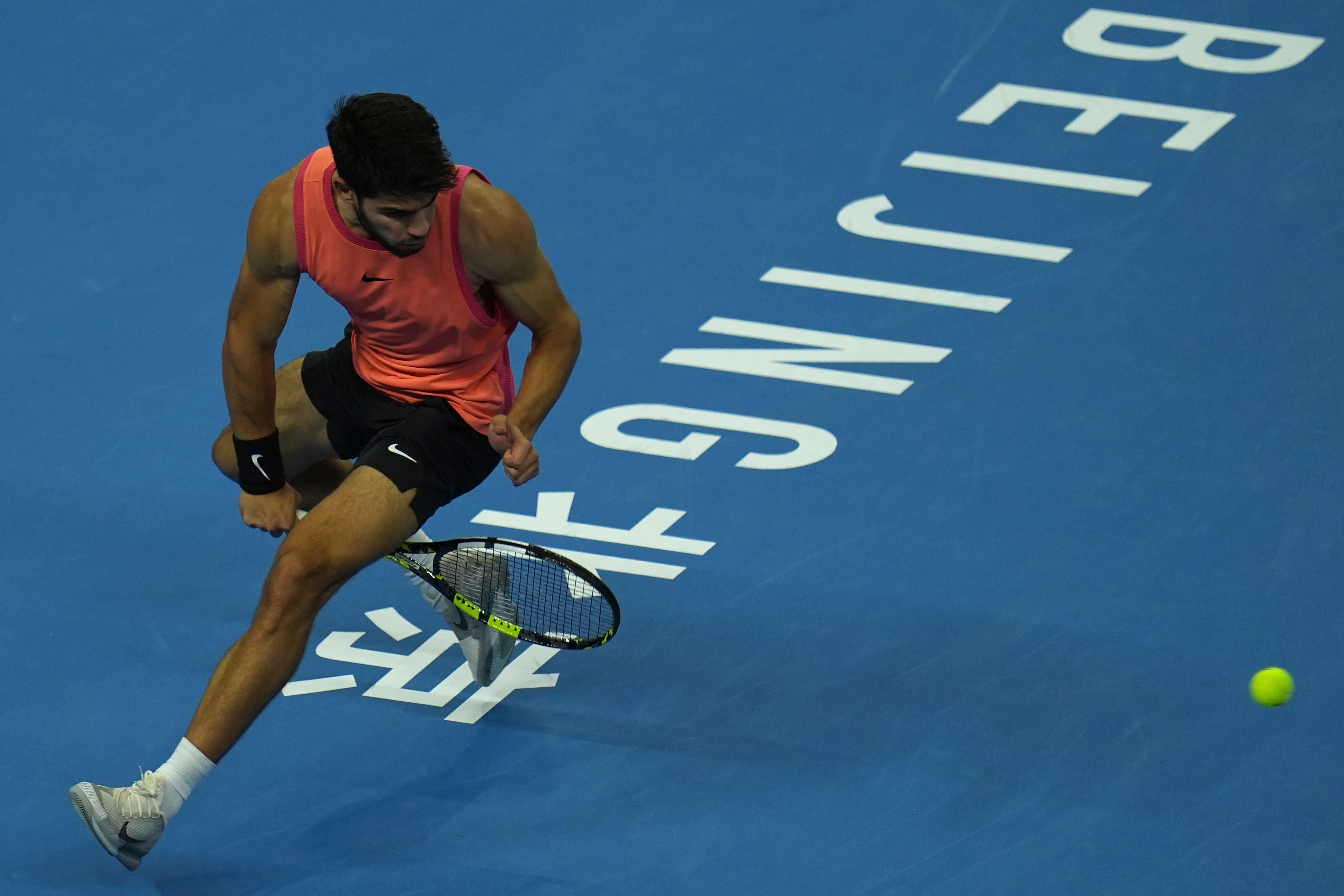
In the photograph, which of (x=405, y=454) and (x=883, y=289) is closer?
(x=405, y=454)

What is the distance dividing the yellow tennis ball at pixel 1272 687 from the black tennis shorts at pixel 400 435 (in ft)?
6.64

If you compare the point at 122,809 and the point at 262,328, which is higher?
the point at 262,328

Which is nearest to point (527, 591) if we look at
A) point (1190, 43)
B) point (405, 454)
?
point (405, 454)

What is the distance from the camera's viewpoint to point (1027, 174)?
8320 mm

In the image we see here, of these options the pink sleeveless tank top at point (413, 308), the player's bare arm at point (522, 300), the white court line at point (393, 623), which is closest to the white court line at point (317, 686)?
the white court line at point (393, 623)

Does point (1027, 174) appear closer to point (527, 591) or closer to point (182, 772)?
point (527, 591)

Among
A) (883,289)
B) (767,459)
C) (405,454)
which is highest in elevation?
(883,289)

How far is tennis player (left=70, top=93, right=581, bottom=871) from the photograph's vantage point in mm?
4949

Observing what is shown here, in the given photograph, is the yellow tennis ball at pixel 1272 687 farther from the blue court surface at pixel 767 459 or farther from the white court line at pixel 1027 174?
the white court line at pixel 1027 174

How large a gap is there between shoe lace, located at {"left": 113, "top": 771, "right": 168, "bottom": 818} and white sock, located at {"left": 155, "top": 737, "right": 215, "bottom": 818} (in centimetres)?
1

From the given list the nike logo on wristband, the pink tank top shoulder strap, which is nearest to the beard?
the pink tank top shoulder strap

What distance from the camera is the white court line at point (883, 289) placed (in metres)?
7.59

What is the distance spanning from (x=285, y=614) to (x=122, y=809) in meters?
0.57

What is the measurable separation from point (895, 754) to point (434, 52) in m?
4.54
